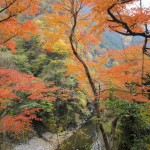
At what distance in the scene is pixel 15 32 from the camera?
984 centimetres

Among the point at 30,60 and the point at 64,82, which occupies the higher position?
the point at 30,60

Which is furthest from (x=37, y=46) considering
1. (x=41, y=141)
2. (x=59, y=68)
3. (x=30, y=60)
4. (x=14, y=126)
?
(x=14, y=126)

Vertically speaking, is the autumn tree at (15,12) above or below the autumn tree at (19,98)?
above

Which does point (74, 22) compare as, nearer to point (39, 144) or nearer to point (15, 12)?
point (15, 12)

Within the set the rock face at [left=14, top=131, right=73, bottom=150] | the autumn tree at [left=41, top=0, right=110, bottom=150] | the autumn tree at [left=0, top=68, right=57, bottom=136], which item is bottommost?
the rock face at [left=14, top=131, right=73, bottom=150]

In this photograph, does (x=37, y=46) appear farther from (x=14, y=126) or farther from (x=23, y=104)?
(x=14, y=126)

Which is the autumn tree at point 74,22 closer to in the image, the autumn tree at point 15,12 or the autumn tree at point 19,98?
the autumn tree at point 15,12

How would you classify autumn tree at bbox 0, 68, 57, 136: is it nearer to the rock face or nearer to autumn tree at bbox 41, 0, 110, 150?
the rock face

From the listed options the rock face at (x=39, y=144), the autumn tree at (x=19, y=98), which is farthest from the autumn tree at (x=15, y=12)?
the rock face at (x=39, y=144)

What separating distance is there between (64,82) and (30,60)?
5794 mm

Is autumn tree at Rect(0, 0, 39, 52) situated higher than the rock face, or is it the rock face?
autumn tree at Rect(0, 0, 39, 52)

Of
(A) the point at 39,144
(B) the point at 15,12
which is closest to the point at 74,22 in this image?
(B) the point at 15,12

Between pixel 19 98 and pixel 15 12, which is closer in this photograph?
pixel 15 12

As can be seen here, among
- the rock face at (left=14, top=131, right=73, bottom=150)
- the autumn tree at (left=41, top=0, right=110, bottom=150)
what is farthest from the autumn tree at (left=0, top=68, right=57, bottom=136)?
the autumn tree at (left=41, top=0, right=110, bottom=150)
